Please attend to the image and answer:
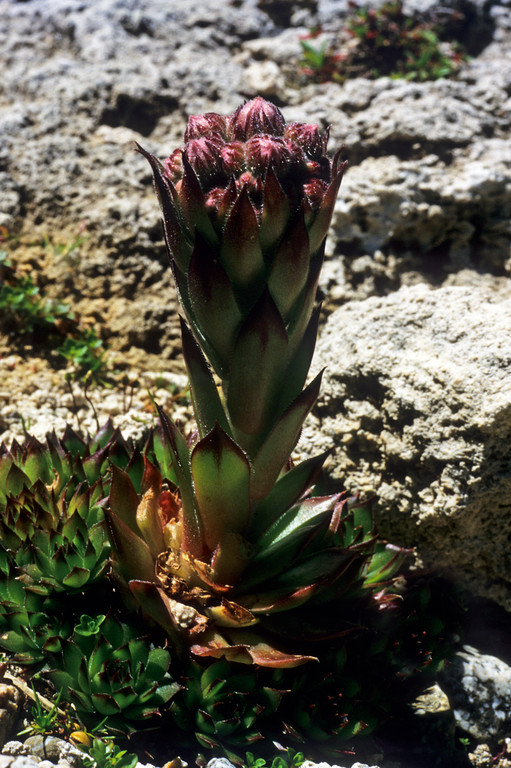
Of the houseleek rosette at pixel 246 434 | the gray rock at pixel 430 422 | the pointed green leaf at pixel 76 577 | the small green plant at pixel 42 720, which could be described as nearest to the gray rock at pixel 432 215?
the gray rock at pixel 430 422

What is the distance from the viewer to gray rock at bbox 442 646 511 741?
3.06 m

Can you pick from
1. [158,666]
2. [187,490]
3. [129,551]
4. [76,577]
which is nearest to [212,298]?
[187,490]

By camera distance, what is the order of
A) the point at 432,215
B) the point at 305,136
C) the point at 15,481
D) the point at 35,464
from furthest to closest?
the point at 432,215 → the point at 35,464 → the point at 15,481 → the point at 305,136

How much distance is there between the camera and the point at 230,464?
247cm

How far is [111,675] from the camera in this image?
2.50 m

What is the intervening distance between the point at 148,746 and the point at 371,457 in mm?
1629

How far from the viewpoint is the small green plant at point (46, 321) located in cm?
420

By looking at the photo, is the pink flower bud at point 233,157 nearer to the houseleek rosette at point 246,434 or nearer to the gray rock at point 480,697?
the houseleek rosette at point 246,434

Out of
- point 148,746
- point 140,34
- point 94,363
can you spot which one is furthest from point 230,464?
point 140,34

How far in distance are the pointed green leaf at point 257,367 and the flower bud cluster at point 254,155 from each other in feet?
1.19

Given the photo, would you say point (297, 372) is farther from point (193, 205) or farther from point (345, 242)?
point (345, 242)

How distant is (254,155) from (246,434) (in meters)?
0.98

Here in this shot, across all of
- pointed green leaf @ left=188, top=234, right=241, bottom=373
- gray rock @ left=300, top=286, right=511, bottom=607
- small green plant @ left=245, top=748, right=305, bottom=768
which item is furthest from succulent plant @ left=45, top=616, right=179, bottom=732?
gray rock @ left=300, top=286, right=511, bottom=607

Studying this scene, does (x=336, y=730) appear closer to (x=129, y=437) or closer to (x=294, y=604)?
(x=294, y=604)
